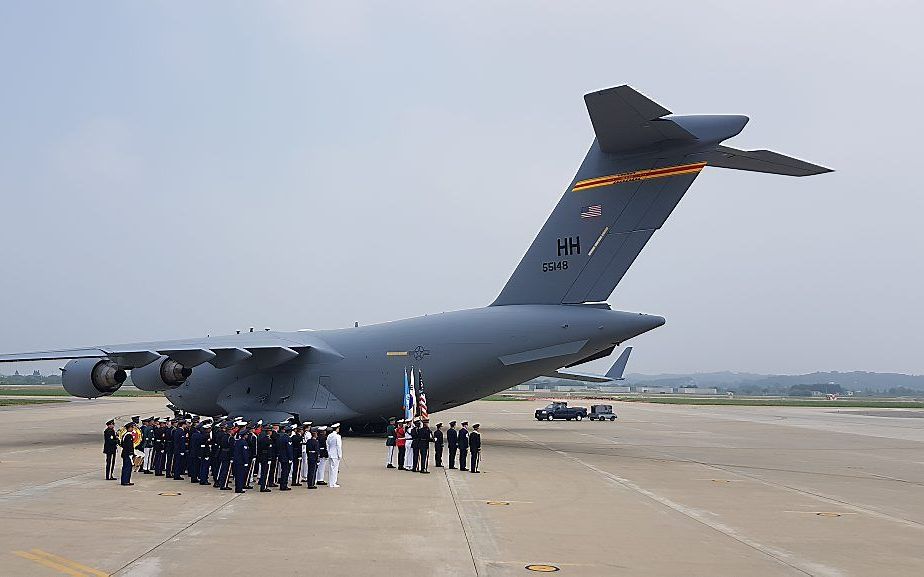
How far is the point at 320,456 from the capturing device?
527 inches

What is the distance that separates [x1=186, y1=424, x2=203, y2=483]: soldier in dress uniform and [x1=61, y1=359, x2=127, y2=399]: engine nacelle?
8.88 meters

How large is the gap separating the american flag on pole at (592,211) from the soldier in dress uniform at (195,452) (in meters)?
9.58

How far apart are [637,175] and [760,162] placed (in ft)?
8.45

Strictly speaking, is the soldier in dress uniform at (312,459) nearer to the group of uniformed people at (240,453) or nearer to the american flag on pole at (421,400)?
the group of uniformed people at (240,453)

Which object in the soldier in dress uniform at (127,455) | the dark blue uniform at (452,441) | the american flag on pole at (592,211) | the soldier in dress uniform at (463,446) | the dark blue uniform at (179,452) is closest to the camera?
the soldier in dress uniform at (127,455)

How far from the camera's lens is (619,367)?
45906 mm

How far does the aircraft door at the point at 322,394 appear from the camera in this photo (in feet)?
70.5

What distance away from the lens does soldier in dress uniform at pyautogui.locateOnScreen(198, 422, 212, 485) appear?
13242mm

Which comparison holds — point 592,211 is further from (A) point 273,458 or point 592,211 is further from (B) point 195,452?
(B) point 195,452

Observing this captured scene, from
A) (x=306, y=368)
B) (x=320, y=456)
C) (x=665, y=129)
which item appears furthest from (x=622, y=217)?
(x=306, y=368)

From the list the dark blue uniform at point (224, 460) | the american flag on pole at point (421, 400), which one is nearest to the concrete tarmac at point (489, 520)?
the dark blue uniform at point (224, 460)

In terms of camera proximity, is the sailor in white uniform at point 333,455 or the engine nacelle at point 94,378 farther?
the engine nacelle at point 94,378

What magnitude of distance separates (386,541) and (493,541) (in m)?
1.18

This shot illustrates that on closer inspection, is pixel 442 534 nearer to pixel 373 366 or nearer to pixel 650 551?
pixel 650 551
